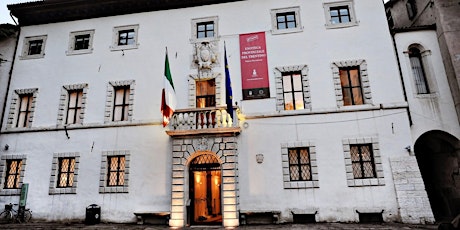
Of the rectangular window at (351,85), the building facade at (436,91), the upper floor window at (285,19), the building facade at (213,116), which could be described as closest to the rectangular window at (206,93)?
the building facade at (213,116)

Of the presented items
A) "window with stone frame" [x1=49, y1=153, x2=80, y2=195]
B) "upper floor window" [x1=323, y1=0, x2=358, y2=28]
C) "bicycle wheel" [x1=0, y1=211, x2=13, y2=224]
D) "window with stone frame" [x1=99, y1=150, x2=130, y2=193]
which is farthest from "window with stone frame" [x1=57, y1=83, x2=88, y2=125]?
"upper floor window" [x1=323, y1=0, x2=358, y2=28]

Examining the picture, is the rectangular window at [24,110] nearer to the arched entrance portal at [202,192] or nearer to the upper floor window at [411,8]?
the arched entrance portal at [202,192]

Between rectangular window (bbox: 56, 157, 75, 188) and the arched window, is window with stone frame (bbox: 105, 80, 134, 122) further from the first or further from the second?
the arched window

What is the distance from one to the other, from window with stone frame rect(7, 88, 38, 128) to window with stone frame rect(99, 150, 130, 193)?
5012 millimetres

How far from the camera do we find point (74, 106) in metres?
14.6

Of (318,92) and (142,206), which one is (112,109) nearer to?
(142,206)

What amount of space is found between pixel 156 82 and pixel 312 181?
28.9 ft

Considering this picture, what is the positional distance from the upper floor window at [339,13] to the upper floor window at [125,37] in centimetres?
991

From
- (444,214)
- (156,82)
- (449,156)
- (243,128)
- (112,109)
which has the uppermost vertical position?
(156,82)

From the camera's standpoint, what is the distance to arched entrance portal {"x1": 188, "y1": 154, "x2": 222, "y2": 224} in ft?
40.7

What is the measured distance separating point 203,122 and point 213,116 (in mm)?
522

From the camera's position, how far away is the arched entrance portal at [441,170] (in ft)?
40.7

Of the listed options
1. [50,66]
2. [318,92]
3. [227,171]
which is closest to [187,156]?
[227,171]

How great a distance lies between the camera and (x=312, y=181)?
38.7 ft
